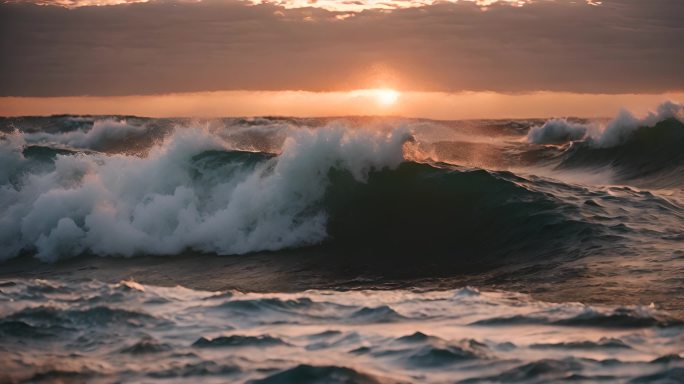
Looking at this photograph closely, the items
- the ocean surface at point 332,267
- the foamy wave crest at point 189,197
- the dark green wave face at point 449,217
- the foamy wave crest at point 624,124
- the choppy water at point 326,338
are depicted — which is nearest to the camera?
the choppy water at point 326,338

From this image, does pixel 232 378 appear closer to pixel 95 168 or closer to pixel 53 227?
pixel 53 227

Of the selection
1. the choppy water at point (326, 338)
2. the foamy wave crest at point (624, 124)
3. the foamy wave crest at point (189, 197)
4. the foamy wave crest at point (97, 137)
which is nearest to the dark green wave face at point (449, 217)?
the foamy wave crest at point (189, 197)

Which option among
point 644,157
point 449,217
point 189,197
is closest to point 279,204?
point 189,197

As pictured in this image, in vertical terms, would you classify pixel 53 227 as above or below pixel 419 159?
below

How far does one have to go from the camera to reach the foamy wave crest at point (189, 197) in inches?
565

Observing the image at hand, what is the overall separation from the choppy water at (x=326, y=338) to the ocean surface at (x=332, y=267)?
3 cm

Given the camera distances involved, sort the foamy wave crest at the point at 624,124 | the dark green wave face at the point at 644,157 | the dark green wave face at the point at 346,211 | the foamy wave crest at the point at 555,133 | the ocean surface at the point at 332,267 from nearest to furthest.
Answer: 1. the ocean surface at the point at 332,267
2. the dark green wave face at the point at 346,211
3. the dark green wave face at the point at 644,157
4. the foamy wave crest at the point at 624,124
5. the foamy wave crest at the point at 555,133

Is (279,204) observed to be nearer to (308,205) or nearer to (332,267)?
(308,205)

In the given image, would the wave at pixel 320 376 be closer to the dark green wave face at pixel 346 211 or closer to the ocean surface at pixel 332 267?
the ocean surface at pixel 332 267

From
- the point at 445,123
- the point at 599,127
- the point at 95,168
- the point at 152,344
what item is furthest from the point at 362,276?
the point at 445,123

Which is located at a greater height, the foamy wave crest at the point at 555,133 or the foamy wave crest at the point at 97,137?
the foamy wave crest at the point at 555,133

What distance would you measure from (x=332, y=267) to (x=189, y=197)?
16.8ft

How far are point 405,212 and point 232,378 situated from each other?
9.46m

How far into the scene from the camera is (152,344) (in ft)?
22.7
